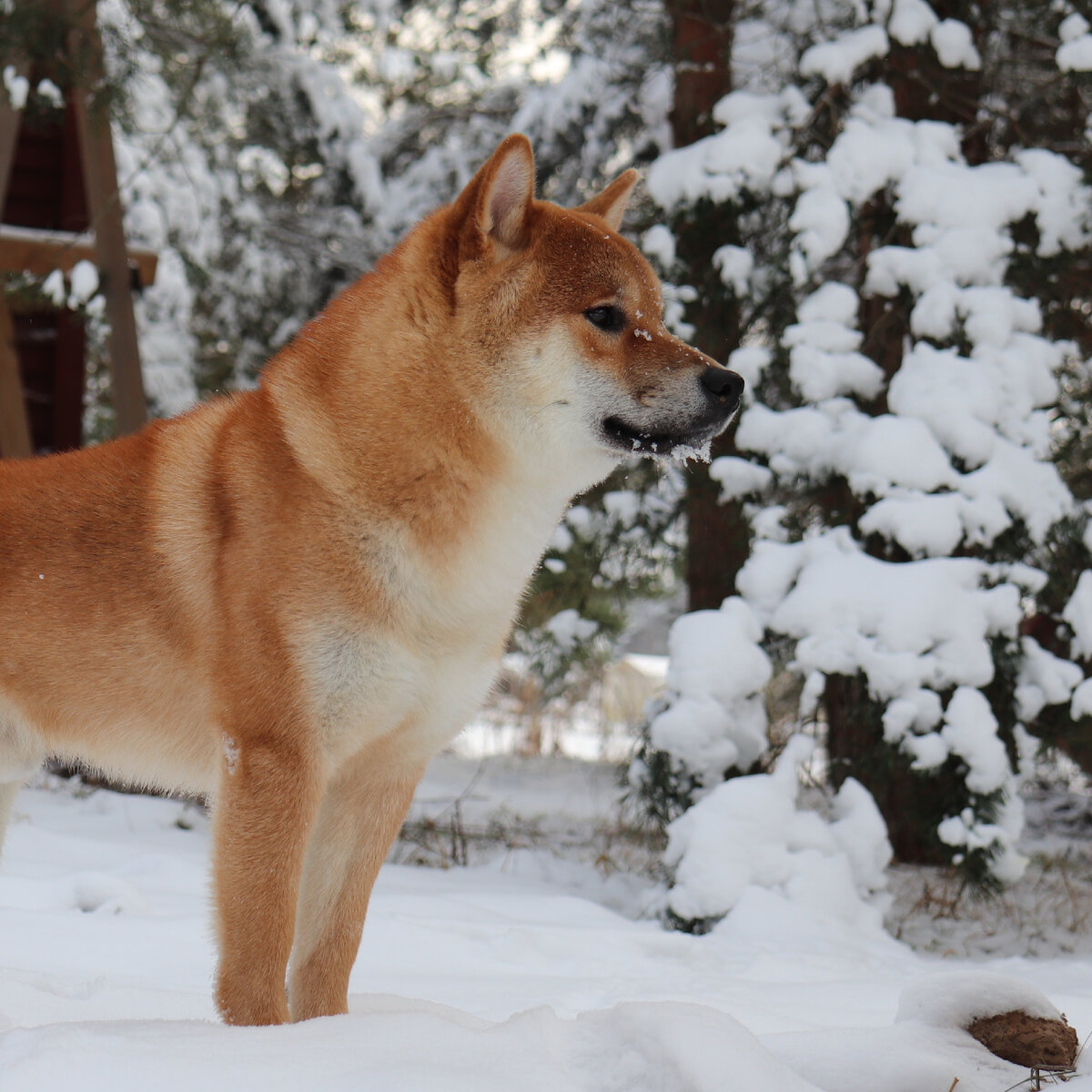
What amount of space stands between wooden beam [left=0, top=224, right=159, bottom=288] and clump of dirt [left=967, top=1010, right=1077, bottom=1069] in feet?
20.4

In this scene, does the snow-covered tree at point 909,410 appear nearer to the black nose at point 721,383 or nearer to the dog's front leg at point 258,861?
the black nose at point 721,383

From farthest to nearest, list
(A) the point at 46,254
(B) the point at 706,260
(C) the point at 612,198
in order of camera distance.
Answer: (A) the point at 46,254, (B) the point at 706,260, (C) the point at 612,198

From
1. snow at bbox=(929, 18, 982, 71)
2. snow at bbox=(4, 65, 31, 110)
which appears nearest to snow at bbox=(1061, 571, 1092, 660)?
snow at bbox=(929, 18, 982, 71)

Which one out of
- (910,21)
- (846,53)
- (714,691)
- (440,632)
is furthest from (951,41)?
(440,632)

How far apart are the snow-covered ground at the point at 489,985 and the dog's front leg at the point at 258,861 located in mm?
177

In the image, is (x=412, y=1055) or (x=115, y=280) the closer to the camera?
(x=412, y=1055)

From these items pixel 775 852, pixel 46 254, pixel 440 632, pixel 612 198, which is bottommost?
pixel 775 852

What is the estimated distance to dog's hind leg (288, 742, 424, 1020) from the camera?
267cm

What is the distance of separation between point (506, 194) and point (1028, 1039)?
85.7 inches

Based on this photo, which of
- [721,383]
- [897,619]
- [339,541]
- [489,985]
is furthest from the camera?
[897,619]

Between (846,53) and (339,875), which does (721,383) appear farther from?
(846,53)

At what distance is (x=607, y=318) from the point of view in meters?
2.72

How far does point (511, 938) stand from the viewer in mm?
3965

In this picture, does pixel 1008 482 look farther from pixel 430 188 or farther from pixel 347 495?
pixel 430 188
